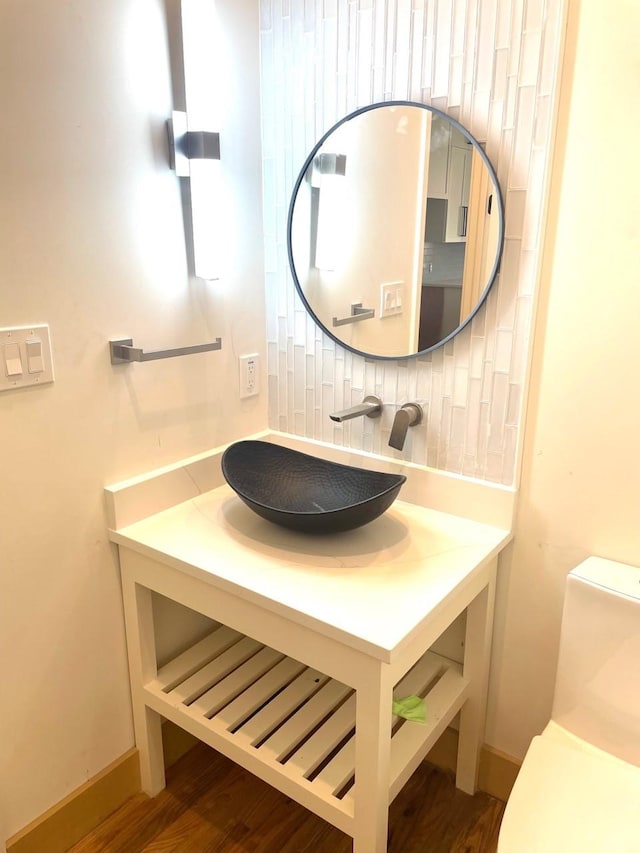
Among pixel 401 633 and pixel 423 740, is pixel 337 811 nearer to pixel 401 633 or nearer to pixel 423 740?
pixel 423 740

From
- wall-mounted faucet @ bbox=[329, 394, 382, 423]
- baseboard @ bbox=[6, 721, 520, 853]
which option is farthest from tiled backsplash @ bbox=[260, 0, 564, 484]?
baseboard @ bbox=[6, 721, 520, 853]

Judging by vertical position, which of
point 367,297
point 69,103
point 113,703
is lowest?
point 113,703

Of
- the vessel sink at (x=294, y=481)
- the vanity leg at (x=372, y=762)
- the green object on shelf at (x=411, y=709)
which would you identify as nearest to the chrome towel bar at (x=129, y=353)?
the vessel sink at (x=294, y=481)

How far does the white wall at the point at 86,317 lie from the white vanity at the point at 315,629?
9 centimetres

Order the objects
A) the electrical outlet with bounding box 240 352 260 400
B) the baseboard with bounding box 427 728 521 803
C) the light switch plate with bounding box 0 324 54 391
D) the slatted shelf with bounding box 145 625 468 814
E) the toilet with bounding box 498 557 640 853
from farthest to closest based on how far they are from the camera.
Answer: the electrical outlet with bounding box 240 352 260 400 < the baseboard with bounding box 427 728 521 803 < the slatted shelf with bounding box 145 625 468 814 < the light switch plate with bounding box 0 324 54 391 < the toilet with bounding box 498 557 640 853

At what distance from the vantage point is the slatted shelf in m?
1.34

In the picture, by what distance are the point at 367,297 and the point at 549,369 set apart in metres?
0.46

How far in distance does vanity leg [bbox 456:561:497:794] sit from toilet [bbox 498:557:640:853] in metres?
0.20

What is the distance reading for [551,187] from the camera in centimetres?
126

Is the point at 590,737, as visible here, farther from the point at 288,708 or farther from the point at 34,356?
the point at 34,356

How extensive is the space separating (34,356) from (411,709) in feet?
3.62

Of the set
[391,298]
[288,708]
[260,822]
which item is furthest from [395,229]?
[260,822]

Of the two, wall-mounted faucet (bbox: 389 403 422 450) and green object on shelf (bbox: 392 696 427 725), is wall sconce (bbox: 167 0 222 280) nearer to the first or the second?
wall-mounted faucet (bbox: 389 403 422 450)

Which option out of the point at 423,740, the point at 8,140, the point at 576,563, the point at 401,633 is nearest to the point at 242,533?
the point at 401,633
